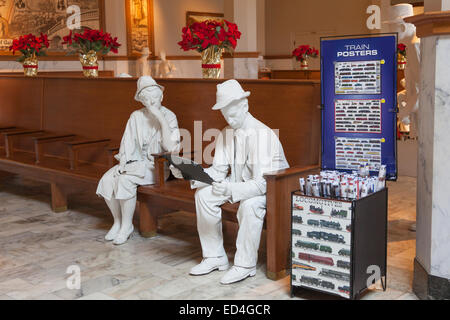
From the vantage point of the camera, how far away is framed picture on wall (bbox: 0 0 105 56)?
11.7 meters

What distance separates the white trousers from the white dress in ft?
3.30

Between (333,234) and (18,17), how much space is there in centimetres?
1015

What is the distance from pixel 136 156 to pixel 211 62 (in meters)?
A: 1.11

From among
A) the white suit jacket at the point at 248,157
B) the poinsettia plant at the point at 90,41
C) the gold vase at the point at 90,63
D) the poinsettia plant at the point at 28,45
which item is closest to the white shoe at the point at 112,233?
the white suit jacket at the point at 248,157

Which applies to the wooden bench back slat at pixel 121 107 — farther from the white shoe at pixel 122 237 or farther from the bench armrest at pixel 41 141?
the white shoe at pixel 122 237

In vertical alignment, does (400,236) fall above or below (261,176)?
below

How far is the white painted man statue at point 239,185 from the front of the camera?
396 cm

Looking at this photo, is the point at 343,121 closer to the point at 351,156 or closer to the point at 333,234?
the point at 351,156

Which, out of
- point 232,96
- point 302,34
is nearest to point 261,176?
point 232,96

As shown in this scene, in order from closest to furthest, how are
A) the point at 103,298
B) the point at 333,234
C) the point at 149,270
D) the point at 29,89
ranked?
the point at 333,234, the point at 103,298, the point at 149,270, the point at 29,89

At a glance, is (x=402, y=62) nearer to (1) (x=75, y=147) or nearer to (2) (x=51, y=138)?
(2) (x=51, y=138)

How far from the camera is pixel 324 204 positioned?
3496 mm

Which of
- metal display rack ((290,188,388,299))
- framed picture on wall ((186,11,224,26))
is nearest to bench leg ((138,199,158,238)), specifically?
metal display rack ((290,188,388,299))

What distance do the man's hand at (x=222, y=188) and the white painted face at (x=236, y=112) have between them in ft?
1.34
